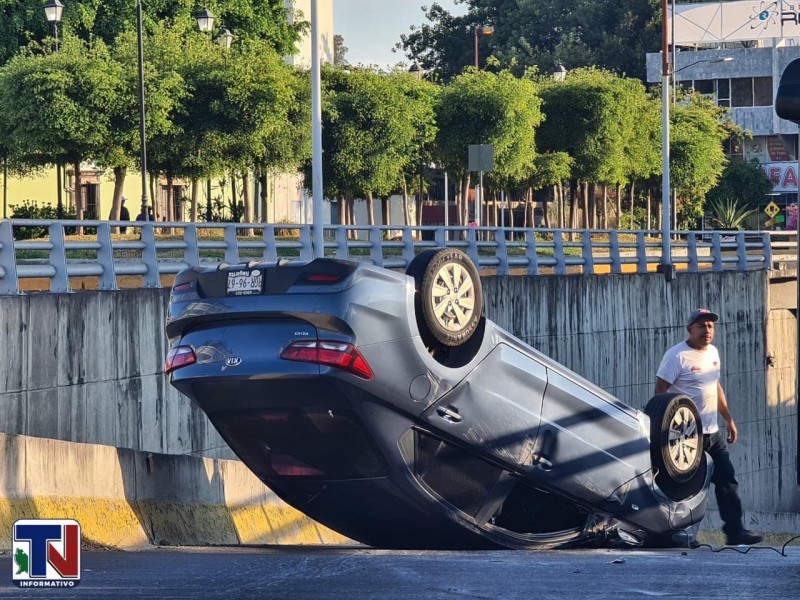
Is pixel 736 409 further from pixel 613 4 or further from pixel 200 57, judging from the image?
pixel 613 4

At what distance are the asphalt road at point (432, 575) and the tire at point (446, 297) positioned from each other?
4.33 feet

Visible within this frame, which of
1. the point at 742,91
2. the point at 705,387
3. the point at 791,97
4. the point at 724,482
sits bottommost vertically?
the point at 724,482

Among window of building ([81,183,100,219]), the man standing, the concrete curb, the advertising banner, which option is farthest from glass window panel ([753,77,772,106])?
the concrete curb

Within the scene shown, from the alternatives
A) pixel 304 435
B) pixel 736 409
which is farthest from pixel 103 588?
pixel 736 409

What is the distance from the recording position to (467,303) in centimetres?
975

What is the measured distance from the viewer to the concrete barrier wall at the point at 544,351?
14.8 metres

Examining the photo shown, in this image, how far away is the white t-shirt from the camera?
1233 cm

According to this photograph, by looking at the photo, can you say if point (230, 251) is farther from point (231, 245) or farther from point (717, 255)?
point (717, 255)

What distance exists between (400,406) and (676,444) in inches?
124

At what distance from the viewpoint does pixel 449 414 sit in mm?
9555

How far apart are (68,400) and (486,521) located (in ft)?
20.3

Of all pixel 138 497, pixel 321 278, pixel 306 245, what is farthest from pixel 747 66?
pixel 321 278

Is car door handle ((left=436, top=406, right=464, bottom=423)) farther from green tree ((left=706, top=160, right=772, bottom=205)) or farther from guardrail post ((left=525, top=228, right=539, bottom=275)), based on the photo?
green tree ((left=706, top=160, right=772, bottom=205))

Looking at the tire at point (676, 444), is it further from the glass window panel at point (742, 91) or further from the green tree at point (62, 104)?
the glass window panel at point (742, 91)
